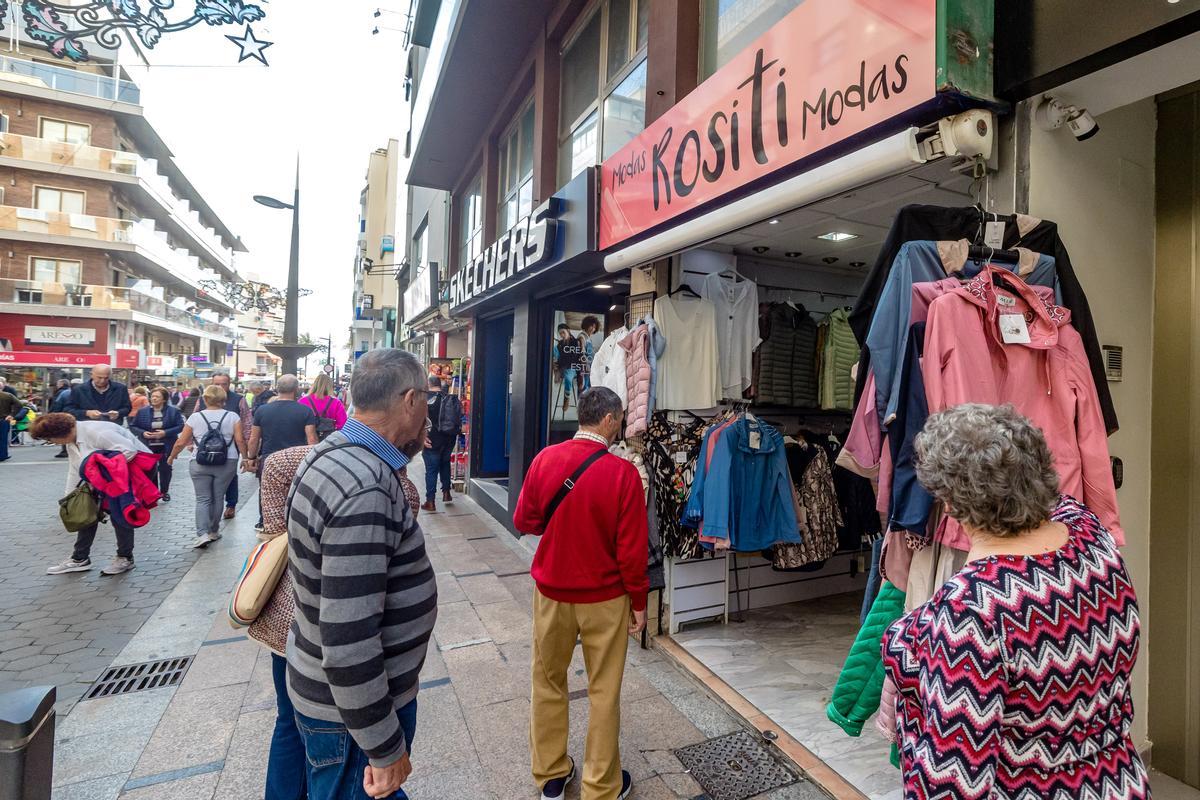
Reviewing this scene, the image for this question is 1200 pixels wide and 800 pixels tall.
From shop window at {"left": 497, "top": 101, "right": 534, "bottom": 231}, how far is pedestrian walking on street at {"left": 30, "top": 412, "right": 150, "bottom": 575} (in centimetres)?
522

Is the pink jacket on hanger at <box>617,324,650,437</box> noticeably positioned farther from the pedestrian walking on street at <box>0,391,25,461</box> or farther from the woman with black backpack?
the pedestrian walking on street at <box>0,391,25,461</box>

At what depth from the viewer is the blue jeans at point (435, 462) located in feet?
28.4

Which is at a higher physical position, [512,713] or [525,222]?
[525,222]

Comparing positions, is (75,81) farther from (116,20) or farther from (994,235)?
(994,235)

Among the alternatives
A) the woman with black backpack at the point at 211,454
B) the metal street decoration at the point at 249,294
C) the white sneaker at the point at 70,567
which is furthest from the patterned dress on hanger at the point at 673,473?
the metal street decoration at the point at 249,294

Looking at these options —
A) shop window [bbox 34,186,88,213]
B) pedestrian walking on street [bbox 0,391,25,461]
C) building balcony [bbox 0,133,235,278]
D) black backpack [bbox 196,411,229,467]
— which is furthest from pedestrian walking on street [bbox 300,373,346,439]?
shop window [bbox 34,186,88,213]

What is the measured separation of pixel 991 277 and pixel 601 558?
1873mm

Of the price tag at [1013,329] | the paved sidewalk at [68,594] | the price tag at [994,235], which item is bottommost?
the paved sidewalk at [68,594]

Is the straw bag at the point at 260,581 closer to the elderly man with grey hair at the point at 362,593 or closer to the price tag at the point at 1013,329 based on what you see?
the elderly man with grey hair at the point at 362,593

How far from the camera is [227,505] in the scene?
26.2 feet

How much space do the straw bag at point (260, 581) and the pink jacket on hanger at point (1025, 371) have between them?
237cm

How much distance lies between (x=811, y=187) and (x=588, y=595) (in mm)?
2095

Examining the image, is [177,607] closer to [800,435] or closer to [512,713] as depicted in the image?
[512,713]

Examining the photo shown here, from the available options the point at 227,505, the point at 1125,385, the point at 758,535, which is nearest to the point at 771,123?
the point at 1125,385
